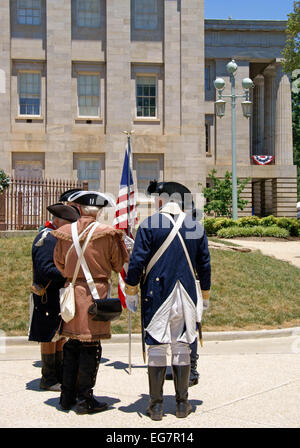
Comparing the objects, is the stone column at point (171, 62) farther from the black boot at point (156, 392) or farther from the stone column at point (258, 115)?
the black boot at point (156, 392)

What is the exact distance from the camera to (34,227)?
72.0 feet

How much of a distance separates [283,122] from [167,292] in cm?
4283

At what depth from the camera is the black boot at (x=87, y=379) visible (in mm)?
5930

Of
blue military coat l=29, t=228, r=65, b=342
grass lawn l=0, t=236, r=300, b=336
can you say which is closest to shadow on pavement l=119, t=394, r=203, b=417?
blue military coat l=29, t=228, r=65, b=342

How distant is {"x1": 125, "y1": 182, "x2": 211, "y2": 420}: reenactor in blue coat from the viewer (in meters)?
5.84

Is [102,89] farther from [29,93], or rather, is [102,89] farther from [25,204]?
[25,204]

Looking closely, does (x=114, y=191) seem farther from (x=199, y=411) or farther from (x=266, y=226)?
(x=199, y=411)

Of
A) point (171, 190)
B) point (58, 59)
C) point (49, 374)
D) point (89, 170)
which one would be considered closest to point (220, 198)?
point (89, 170)

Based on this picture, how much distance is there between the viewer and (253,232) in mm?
25500

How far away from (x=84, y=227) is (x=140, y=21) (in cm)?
2527

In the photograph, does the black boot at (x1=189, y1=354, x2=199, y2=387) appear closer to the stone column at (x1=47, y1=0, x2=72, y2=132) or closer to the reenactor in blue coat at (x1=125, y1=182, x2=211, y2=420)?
the reenactor in blue coat at (x1=125, y1=182, x2=211, y2=420)

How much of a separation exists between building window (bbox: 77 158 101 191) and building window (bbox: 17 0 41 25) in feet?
23.0
